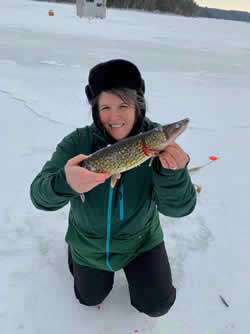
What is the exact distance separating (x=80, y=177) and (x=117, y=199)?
0.42m

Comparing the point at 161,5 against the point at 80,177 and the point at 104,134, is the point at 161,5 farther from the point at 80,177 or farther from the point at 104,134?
the point at 80,177

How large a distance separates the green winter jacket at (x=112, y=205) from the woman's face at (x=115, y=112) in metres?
0.15

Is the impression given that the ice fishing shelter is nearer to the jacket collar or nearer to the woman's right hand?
the jacket collar

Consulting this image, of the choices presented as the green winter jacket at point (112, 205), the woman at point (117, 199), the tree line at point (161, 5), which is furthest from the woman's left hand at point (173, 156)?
the tree line at point (161, 5)

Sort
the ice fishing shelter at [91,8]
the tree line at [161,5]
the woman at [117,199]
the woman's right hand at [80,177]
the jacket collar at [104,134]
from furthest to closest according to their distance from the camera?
the tree line at [161,5]
the ice fishing shelter at [91,8]
the jacket collar at [104,134]
the woman at [117,199]
the woman's right hand at [80,177]

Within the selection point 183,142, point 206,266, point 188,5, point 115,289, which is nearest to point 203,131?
point 183,142

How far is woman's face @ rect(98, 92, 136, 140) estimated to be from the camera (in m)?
1.38

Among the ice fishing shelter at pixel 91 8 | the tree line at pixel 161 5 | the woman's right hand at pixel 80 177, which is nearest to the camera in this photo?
the woman's right hand at pixel 80 177

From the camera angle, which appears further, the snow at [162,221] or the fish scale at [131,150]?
the snow at [162,221]

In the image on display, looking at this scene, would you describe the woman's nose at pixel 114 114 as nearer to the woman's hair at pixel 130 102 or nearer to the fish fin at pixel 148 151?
the woman's hair at pixel 130 102

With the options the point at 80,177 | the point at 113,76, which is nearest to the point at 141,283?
the point at 80,177

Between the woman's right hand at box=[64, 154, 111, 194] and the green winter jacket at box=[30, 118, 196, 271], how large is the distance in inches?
6.4

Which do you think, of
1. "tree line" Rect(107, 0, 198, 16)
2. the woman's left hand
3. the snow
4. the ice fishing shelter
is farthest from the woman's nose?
"tree line" Rect(107, 0, 198, 16)

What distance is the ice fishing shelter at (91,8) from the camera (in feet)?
79.2
